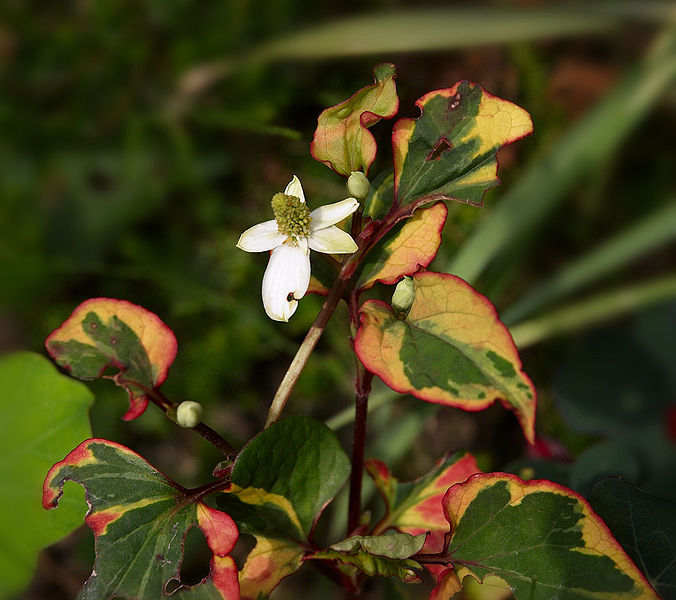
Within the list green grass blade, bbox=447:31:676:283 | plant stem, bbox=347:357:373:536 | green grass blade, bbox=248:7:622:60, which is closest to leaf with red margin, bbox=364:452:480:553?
plant stem, bbox=347:357:373:536

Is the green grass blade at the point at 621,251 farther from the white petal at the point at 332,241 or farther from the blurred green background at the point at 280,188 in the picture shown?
the white petal at the point at 332,241

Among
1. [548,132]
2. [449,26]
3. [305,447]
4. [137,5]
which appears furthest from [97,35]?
[305,447]

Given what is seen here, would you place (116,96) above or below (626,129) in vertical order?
above

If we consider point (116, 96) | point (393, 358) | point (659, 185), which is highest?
point (393, 358)

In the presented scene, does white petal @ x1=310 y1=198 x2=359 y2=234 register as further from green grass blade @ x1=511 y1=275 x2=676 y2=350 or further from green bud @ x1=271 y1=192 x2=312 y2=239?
green grass blade @ x1=511 y1=275 x2=676 y2=350

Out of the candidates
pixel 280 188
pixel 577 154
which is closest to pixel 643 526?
pixel 577 154

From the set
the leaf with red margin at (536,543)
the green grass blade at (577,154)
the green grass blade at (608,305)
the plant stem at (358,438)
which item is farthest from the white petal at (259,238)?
the green grass blade at (608,305)

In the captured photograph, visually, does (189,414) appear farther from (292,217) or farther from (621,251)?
(621,251)

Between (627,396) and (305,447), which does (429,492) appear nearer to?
(305,447)
